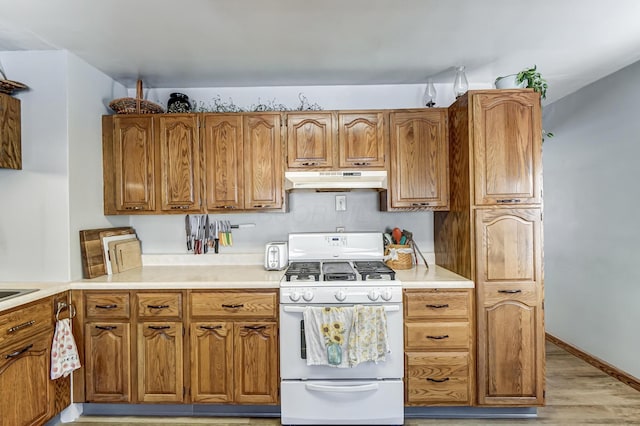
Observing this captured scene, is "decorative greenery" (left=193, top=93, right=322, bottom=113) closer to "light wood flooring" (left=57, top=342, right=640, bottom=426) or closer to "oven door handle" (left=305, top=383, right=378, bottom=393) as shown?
"oven door handle" (left=305, top=383, right=378, bottom=393)

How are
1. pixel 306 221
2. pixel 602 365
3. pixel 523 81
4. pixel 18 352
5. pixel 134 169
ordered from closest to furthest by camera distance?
pixel 18 352
pixel 523 81
pixel 134 169
pixel 602 365
pixel 306 221

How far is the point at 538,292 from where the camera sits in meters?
2.27

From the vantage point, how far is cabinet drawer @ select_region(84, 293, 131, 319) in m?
2.32

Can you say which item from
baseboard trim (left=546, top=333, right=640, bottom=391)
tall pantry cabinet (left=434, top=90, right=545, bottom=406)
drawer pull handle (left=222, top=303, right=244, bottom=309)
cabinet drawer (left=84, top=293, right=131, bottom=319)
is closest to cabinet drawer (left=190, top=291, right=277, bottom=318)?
drawer pull handle (left=222, top=303, right=244, bottom=309)

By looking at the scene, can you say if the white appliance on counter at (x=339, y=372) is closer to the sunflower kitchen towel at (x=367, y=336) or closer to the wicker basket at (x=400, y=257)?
the sunflower kitchen towel at (x=367, y=336)

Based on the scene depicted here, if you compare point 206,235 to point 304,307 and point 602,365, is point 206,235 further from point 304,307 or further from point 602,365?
point 602,365

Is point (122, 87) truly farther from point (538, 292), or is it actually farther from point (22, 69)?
point (538, 292)

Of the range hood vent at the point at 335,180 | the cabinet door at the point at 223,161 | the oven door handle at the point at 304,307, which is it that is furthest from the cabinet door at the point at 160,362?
the range hood vent at the point at 335,180

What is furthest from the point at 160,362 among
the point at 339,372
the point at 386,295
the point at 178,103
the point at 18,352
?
the point at 178,103

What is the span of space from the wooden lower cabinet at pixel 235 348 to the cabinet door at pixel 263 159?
792mm

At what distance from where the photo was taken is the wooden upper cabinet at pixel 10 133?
221cm

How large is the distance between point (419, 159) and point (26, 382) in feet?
9.52

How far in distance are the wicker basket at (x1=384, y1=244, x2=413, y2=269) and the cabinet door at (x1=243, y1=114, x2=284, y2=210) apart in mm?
978

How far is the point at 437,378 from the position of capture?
2.27 meters
